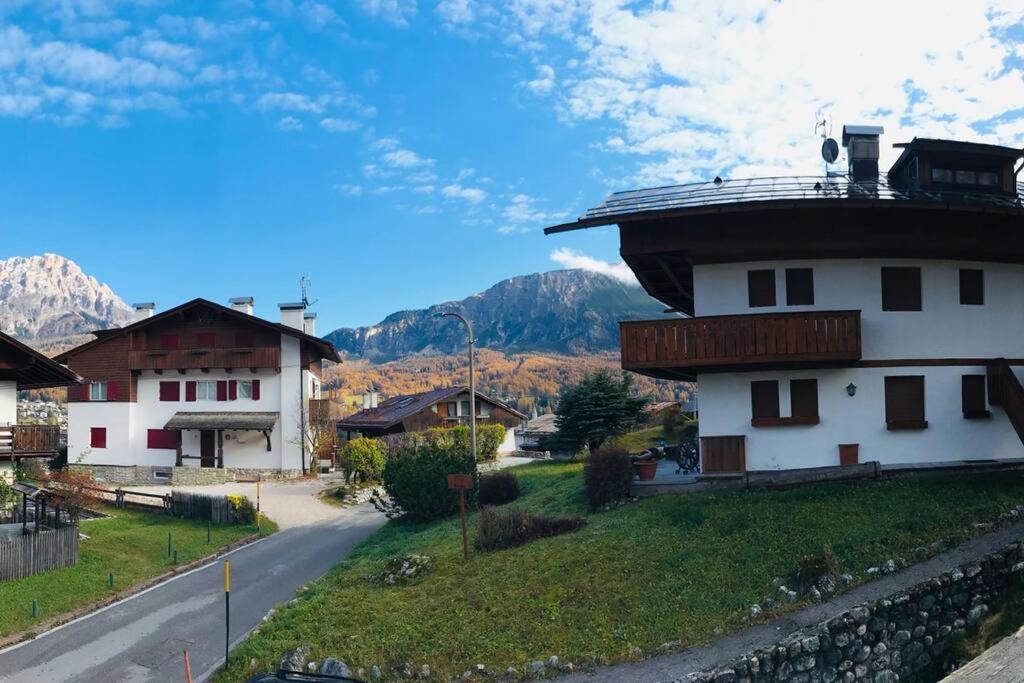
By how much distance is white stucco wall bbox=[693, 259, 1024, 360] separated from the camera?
19188 millimetres

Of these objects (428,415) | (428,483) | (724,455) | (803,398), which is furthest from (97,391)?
(803,398)

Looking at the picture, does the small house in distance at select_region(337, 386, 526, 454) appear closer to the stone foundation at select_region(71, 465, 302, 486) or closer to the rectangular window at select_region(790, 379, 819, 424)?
the stone foundation at select_region(71, 465, 302, 486)

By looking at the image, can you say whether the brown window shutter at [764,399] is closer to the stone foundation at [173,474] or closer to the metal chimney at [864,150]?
the metal chimney at [864,150]

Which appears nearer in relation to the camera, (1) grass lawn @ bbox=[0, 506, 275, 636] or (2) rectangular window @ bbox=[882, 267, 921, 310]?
(1) grass lawn @ bbox=[0, 506, 275, 636]

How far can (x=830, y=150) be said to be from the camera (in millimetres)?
22750

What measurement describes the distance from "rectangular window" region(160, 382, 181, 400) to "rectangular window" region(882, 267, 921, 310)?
131 feet

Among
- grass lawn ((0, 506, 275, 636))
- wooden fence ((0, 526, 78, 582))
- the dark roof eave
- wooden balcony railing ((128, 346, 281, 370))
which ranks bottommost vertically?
grass lawn ((0, 506, 275, 636))

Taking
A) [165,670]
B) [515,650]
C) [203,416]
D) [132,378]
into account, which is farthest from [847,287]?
[132,378]

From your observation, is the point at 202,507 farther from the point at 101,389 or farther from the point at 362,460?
the point at 101,389

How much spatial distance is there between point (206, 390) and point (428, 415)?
44.9 ft

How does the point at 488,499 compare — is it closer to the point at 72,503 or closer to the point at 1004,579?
the point at 72,503

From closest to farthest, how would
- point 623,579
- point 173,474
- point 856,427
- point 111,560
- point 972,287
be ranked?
point 623,579
point 856,427
point 972,287
point 111,560
point 173,474

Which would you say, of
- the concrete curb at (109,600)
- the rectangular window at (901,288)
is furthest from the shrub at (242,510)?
the rectangular window at (901,288)

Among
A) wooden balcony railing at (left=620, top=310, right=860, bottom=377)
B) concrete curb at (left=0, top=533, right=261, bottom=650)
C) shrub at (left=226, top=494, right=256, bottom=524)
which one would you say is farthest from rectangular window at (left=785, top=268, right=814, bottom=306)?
shrub at (left=226, top=494, right=256, bottom=524)
